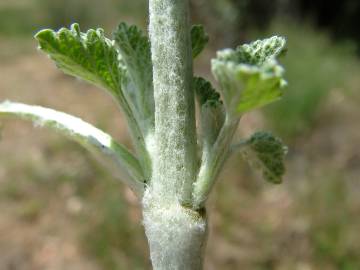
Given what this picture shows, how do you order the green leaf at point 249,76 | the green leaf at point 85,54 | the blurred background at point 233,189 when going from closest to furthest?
the green leaf at point 249,76 → the green leaf at point 85,54 → the blurred background at point 233,189

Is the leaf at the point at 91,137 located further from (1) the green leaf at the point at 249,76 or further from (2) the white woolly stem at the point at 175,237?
(1) the green leaf at the point at 249,76

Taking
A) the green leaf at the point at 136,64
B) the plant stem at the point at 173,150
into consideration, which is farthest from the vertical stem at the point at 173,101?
the green leaf at the point at 136,64

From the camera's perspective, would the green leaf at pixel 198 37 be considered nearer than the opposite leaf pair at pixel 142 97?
No

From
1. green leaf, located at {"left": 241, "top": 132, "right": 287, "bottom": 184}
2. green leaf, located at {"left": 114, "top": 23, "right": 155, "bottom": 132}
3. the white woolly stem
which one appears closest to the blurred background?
green leaf, located at {"left": 241, "top": 132, "right": 287, "bottom": 184}

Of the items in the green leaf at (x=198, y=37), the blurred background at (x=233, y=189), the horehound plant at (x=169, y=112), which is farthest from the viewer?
the blurred background at (x=233, y=189)

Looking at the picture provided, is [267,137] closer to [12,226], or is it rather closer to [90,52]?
[90,52]

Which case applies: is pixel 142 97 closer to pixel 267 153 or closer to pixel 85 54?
pixel 85 54

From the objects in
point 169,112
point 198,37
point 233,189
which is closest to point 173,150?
point 169,112

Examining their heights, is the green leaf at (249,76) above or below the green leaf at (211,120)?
above
